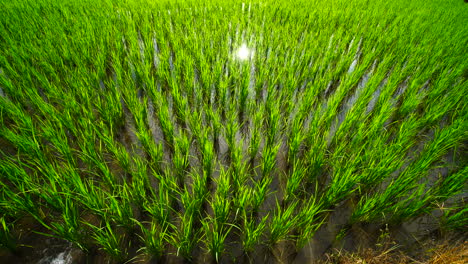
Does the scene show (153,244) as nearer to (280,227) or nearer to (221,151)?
(280,227)

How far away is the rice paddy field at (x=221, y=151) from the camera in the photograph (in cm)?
99

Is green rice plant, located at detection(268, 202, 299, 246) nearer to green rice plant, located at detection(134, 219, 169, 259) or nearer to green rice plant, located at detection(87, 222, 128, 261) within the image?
green rice plant, located at detection(134, 219, 169, 259)

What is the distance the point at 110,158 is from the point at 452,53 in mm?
4215

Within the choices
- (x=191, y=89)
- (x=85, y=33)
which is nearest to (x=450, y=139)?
(x=191, y=89)

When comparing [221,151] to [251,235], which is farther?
[221,151]

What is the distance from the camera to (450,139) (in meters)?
1.36

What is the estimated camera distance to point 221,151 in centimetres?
151

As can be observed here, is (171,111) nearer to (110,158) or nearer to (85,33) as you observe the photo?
(110,158)

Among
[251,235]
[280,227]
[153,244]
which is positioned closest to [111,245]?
[153,244]

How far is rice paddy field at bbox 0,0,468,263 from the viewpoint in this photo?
0.99 metres

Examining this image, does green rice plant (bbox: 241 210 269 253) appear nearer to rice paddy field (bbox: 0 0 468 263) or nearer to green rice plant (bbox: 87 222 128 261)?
rice paddy field (bbox: 0 0 468 263)

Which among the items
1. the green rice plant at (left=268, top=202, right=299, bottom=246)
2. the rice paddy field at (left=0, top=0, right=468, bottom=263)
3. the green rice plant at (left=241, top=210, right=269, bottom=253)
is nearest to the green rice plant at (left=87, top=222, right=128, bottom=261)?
the rice paddy field at (left=0, top=0, right=468, bottom=263)

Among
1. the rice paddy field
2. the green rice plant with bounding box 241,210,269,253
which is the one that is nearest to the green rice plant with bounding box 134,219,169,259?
the rice paddy field

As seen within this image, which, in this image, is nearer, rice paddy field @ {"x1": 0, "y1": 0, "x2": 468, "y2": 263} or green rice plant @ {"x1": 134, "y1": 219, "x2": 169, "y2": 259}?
green rice plant @ {"x1": 134, "y1": 219, "x2": 169, "y2": 259}
